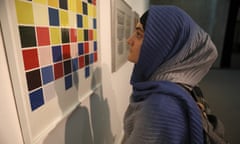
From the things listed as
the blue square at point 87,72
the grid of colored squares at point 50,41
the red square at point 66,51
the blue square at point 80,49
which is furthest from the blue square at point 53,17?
the blue square at point 87,72

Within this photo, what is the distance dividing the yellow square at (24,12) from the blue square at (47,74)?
161mm

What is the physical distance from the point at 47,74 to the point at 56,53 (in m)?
0.09

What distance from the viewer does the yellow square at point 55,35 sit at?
0.58 m

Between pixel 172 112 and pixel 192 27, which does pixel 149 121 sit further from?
pixel 192 27

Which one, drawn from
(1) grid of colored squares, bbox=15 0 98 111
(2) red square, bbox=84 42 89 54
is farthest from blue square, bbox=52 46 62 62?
(2) red square, bbox=84 42 89 54

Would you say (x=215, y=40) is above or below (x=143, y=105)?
above

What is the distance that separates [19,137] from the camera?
50cm

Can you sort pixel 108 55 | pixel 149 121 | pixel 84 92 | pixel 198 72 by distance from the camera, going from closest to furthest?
pixel 149 121 < pixel 198 72 < pixel 84 92 < pixel 108 55

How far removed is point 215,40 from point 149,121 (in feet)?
9.08

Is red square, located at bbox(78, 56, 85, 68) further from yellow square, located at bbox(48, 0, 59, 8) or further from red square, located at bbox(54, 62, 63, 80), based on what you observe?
yellow square, located at bbox(48, 0, 59, 8)

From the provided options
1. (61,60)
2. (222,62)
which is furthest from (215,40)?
(61,60)

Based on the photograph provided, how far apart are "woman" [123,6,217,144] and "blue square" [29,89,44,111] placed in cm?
36

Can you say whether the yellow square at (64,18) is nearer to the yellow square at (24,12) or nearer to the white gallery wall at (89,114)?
the yellow square at (24,12)

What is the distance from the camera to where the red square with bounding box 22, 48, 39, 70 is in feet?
1.55
